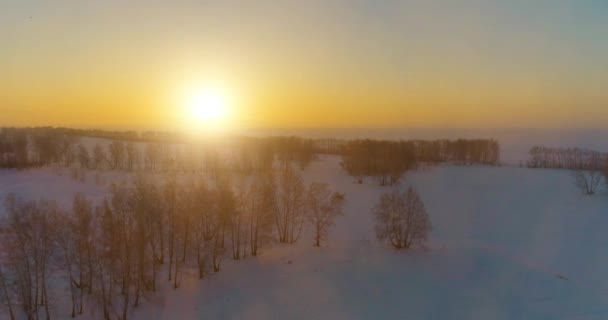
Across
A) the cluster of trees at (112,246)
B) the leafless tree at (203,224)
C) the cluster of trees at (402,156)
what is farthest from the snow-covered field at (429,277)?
the cluster of trees at (402,156)

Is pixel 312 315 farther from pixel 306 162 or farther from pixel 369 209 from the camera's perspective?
pixel 306 162

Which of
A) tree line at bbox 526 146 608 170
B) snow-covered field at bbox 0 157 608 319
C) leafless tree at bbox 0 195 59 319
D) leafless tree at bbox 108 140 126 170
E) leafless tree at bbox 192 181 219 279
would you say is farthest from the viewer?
tree line at bbox 526 146 608 170

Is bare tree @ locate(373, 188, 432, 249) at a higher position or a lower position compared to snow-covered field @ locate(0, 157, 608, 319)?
higher

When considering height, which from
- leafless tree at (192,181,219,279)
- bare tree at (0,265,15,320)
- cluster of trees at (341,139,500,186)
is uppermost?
cluster of trees at (341,139,500,186)

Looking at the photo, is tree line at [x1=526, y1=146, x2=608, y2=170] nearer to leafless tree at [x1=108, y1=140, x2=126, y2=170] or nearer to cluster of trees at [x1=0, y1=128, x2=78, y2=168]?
leafless tree at [x1=108, y1=140, x2=126, y2=170]

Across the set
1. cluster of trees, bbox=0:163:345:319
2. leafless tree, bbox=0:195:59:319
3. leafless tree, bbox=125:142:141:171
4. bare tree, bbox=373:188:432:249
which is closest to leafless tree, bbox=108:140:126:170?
leafless tree, bbox=125:142:141:171

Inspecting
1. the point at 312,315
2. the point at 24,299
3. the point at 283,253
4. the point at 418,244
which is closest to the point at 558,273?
the point at 418,244

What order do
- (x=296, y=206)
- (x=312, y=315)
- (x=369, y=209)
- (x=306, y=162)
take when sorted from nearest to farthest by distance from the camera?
(x=312, y=315) → (x=296, y=206) → (x=369, y=209) → (x=306, y=162)

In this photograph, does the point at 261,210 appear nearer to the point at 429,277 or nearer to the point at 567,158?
the point at 429,277

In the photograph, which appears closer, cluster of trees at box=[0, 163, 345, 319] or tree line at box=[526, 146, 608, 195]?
cluster of trees at box=[0, 163, 345, 319]
